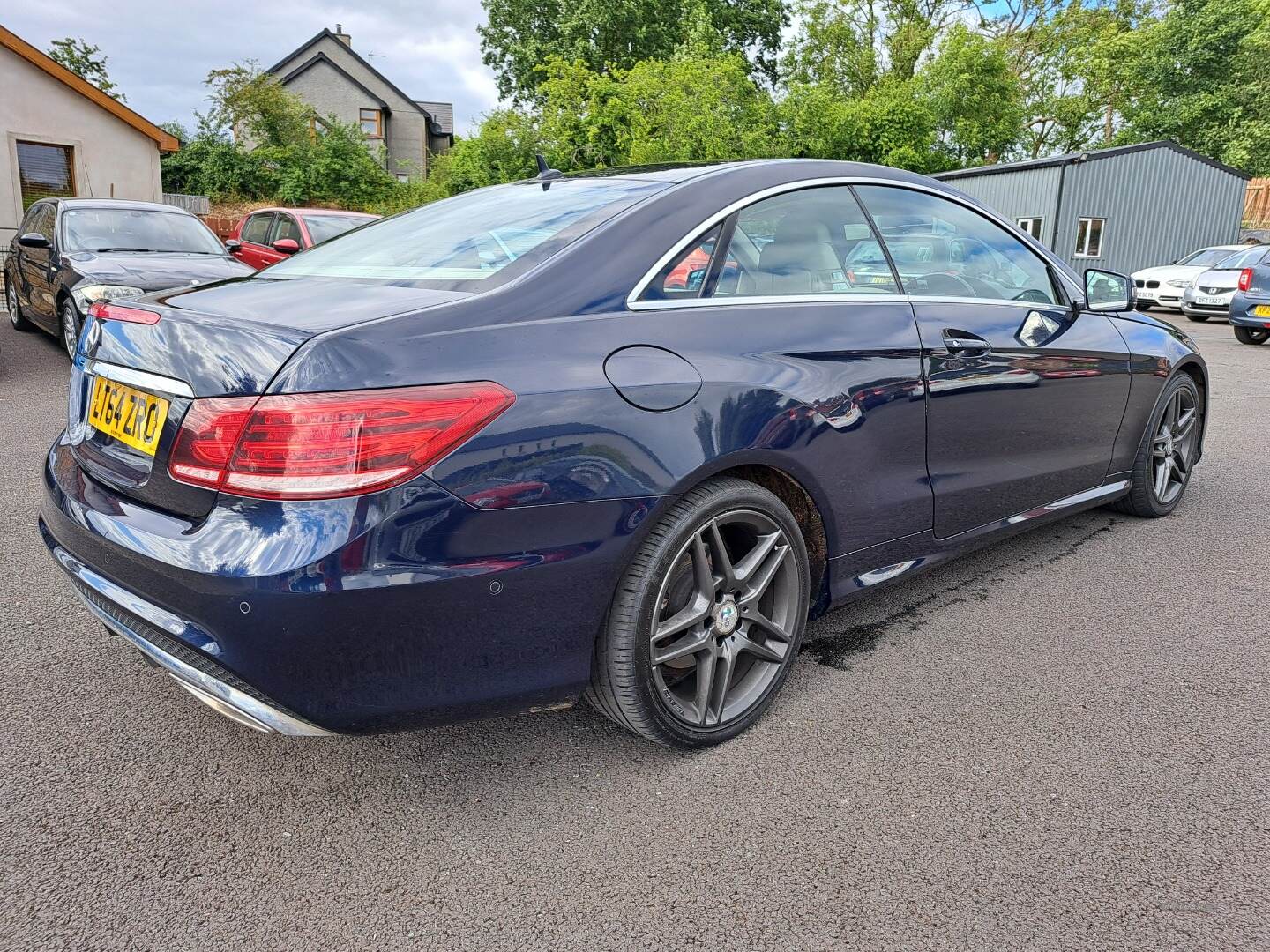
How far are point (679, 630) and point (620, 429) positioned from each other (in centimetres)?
56

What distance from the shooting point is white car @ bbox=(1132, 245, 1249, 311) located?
18.0m

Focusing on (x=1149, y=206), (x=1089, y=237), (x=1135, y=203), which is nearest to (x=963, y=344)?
(x=1089, y=237)

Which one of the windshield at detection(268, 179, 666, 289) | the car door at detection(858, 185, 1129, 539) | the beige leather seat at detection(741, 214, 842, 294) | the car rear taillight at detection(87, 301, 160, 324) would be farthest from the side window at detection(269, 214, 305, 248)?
the beige leather seat at detection(741, 214, 842, 294)

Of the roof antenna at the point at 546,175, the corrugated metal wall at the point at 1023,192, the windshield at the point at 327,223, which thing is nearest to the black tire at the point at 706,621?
the roof antenna at the point at 546,175

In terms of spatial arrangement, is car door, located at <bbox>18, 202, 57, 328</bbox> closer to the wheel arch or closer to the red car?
the red car

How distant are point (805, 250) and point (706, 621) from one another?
44.6 inches

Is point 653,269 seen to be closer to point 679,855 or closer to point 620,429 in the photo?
point 620,429

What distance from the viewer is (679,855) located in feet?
6.48

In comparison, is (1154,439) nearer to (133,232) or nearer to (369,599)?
(369,599)

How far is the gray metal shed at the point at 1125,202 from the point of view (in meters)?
23.9

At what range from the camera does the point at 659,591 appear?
2.12 m

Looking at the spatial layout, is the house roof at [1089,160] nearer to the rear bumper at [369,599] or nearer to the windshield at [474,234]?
the windshield at [474,234]

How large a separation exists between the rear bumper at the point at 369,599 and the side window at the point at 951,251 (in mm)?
1455

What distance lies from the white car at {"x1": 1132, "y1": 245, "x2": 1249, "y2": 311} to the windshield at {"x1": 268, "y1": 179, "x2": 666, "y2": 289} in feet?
60.5
